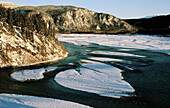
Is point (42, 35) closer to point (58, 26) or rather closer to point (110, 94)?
point (110, 94)

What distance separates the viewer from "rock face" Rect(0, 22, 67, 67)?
866 inches

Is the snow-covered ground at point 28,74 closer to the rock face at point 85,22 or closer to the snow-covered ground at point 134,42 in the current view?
the snow-covered ground at point 134,42

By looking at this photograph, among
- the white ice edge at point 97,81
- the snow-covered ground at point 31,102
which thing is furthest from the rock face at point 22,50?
the snow-covered ground at point 31,102

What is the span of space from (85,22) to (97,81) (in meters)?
127

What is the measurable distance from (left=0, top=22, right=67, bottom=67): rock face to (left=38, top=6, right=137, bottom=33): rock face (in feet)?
305

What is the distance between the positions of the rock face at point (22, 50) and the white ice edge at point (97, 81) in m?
7.87

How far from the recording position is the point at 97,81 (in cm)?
1652

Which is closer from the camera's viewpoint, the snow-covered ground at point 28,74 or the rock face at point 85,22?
the snow-covered ground at point 28,74

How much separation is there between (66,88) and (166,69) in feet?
48.9

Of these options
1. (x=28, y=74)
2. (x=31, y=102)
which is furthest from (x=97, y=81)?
(x=28, y=74)

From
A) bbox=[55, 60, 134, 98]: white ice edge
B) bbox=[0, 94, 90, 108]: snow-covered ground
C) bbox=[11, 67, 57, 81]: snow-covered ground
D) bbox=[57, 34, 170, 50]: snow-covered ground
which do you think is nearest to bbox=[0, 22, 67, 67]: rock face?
→ bbox=[11, 67, 57, 81]: snow-covered ground

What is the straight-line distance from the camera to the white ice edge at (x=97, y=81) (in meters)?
14.4

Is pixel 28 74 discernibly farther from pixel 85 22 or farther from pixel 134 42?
pixel 85 22

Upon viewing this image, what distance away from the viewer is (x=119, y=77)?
58.8 feet
